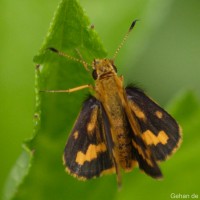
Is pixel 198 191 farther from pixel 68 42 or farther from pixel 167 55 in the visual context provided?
pixel 167 55

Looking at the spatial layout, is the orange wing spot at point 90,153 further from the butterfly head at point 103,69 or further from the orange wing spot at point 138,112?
the butterfly head at point 103,69

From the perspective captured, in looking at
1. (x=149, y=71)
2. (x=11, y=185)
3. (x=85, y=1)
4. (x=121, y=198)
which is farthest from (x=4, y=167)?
(x=149, y=71)

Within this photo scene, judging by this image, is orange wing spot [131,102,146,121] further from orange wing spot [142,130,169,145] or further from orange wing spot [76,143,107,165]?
orange wing spot [76,143,107,165]

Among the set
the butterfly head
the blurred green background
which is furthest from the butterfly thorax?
the blurred green background

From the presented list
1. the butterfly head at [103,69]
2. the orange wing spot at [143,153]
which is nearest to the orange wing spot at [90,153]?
the orange wing spot at [143,153]

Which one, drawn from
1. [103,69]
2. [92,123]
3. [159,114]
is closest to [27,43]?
[103,69]

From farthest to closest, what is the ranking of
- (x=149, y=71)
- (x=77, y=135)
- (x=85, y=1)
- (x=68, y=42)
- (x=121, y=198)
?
(x=149, y=71) → (x=85, y=1) → (x=77, y=135) → (x=121, y=198) → (x=68, y=42)

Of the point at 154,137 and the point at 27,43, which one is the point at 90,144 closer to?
the point at 154,137
